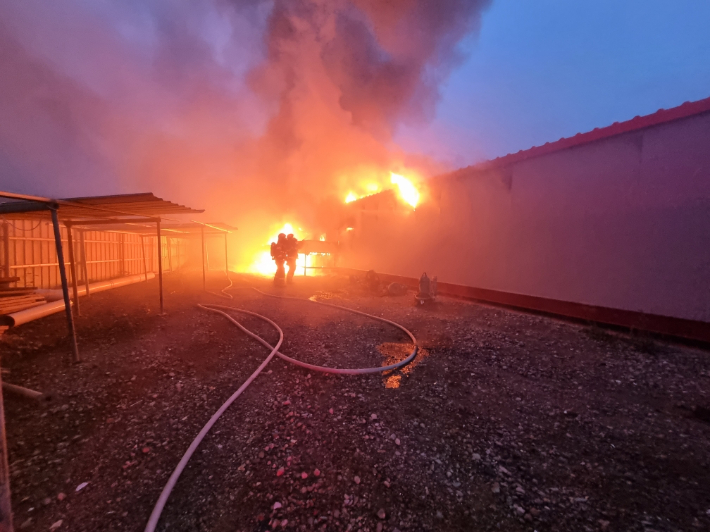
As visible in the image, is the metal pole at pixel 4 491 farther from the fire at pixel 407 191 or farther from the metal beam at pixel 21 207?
the fire at pixel 407 191

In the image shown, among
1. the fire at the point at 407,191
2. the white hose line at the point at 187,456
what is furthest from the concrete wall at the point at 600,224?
the white hose line at the point at 187,456

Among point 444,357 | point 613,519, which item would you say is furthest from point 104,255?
point 613,519

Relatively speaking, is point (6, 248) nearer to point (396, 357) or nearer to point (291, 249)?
point (291, 249)

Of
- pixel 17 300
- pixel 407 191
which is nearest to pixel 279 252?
pixel 407 191

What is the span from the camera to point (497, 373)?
4.18 m

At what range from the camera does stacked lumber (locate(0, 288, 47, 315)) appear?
5.81 meters

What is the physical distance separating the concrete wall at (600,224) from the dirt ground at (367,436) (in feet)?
4.49

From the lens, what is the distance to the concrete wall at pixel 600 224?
5.13m

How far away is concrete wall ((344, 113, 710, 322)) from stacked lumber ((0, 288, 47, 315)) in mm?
11097

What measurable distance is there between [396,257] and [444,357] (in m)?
7.94

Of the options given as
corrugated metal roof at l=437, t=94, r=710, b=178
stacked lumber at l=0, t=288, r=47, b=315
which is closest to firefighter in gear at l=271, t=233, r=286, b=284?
stacked lumber at l=0, t=288, r=47, b=315

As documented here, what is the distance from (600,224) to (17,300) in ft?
41.9

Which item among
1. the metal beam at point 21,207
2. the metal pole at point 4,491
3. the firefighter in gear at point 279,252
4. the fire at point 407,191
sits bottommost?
the metal pole at point 4,491

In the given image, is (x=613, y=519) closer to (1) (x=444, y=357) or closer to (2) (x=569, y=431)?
(2) (x=569, y=431)
